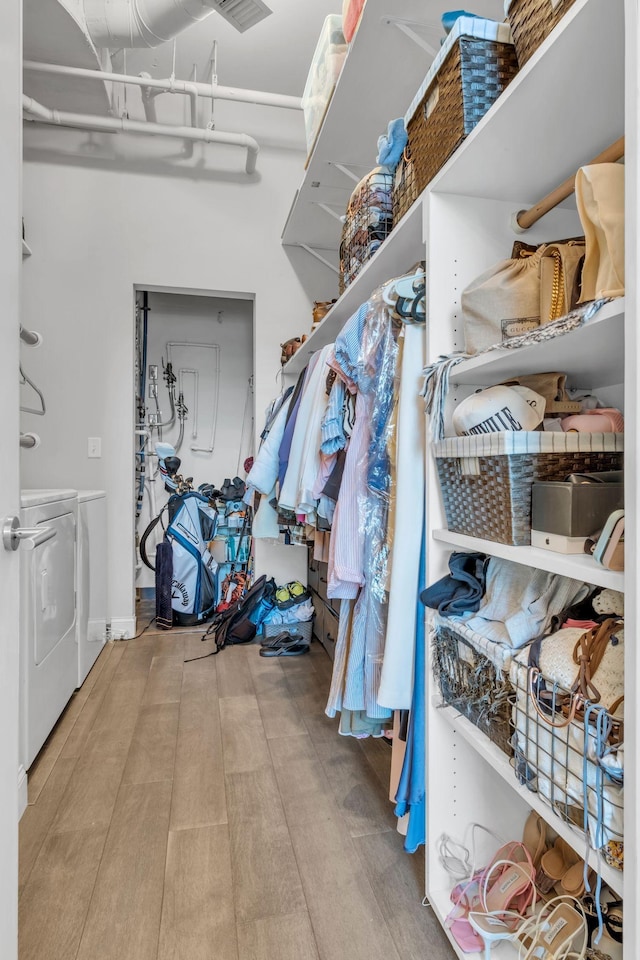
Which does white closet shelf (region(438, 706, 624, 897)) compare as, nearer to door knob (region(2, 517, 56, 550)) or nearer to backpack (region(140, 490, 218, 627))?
door knob (region(2, 517, 56, 550))

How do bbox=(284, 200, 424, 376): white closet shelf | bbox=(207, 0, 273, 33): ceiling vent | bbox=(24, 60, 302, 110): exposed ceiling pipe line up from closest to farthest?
bbox=(284, 200, 424, 376): white closet shelf → bbox=(207, 0, 273, 33): ceiling vent → bbox=(24, 60, 302, 110): exposed ceiling pipe

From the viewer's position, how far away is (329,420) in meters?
1.44

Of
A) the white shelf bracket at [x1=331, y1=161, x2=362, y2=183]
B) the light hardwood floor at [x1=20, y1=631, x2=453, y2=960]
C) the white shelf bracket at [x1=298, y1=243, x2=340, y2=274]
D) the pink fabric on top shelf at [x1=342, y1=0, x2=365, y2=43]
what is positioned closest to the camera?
the light hardwood floor at [x1=20, y1=631, x2=453, y2=960]

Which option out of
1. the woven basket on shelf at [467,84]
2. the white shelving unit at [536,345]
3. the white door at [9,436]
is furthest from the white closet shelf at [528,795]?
the woven basket on shelf at [467,84]

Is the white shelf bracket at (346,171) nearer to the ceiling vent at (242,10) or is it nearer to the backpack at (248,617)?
the ceiling vent at (242,10)

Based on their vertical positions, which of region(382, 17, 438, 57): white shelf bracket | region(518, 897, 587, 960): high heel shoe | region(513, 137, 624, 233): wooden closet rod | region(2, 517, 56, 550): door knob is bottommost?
region(518, 897, 587, 960): high heel shoe

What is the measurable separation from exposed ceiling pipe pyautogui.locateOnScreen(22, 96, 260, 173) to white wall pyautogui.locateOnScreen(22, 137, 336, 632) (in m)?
0.17

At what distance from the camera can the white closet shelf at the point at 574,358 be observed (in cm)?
71

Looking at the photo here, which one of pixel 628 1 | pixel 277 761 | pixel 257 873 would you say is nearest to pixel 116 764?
pixel 277 761

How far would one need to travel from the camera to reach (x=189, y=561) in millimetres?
3186

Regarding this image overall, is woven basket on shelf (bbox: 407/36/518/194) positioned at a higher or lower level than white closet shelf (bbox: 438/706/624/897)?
higher

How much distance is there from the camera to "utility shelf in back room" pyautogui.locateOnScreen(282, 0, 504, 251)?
4.87 ft

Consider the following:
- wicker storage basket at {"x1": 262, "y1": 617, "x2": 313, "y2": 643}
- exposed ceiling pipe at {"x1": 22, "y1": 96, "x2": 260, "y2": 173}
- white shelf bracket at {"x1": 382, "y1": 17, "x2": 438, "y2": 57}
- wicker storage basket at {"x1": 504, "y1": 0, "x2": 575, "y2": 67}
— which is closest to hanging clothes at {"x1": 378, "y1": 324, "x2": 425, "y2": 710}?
wicker storage basket at {"x1": 504, "y1": 0, "x2": 575, "y2": 67}

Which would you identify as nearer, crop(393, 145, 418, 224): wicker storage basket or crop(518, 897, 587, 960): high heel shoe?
crop(518, 897, 587, 960): high heel shoe
